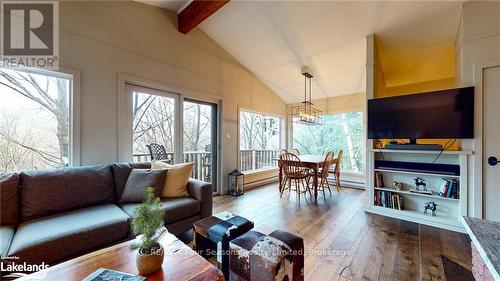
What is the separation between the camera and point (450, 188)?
8.67 ft

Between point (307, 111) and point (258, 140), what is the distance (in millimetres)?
1573

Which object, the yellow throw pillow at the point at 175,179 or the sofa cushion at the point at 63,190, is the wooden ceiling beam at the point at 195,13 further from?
the sofa cushion at the point at 63,190

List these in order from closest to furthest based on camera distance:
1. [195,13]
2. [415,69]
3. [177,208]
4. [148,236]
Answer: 1. [148,236]
2. [177,208]
3. [195,13]
4. [415,69]

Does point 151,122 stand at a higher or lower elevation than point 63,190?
higher

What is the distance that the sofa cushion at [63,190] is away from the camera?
5.97ft

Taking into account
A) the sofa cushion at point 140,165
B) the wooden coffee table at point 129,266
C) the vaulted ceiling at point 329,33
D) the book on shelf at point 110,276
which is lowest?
the wooden coffee table at point 129,266

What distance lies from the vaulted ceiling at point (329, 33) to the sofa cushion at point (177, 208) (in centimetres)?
300

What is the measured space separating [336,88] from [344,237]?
12.0 feet

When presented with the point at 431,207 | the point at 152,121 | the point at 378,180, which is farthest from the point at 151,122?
the point at 431,207

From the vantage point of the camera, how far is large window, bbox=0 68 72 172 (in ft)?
7.00

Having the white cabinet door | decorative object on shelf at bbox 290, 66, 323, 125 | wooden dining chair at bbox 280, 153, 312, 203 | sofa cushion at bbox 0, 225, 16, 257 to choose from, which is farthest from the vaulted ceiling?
sofa cushion at bbox 0, 225, 16, 257

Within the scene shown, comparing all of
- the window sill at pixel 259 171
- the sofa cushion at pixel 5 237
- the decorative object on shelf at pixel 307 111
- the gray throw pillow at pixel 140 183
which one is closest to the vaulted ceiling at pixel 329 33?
the decorative object on shelf at pixel 307 111

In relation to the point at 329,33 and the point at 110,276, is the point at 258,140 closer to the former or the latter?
the point at 329,33

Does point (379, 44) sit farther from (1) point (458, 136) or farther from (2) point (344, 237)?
(2) point (344, 237)
